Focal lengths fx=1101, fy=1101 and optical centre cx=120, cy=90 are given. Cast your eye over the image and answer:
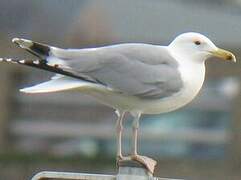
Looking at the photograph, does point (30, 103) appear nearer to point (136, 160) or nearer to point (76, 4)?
point (76, 4)

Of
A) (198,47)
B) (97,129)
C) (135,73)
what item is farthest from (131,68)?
(97,129)

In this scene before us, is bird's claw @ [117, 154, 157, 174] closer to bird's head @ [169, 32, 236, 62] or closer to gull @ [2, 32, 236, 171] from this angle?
gull @ [2, 32, 236, 171]

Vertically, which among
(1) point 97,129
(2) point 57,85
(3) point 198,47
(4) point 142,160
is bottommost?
(4) point 142,160

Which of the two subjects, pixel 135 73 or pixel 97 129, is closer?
pixel 135 73

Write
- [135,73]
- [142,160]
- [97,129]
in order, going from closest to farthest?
[142,160] < [135,73] < [97,129]

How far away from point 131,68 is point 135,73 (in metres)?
0.01

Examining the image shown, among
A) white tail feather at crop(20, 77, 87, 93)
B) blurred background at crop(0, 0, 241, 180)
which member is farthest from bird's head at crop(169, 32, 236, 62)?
blurred background at crop(0, 0, 241, 180)

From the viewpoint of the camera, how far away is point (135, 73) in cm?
192

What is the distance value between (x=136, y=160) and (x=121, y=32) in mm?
9552

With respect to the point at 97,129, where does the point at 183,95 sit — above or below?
below

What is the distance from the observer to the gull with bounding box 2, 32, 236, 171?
6.10 feet

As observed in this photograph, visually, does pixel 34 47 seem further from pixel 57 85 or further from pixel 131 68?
pixel 131 68

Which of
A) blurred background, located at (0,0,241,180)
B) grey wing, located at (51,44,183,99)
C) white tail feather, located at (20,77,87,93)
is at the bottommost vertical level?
white tail feather, located at (20,77,87,93)

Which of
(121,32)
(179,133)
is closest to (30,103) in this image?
(179,133)
